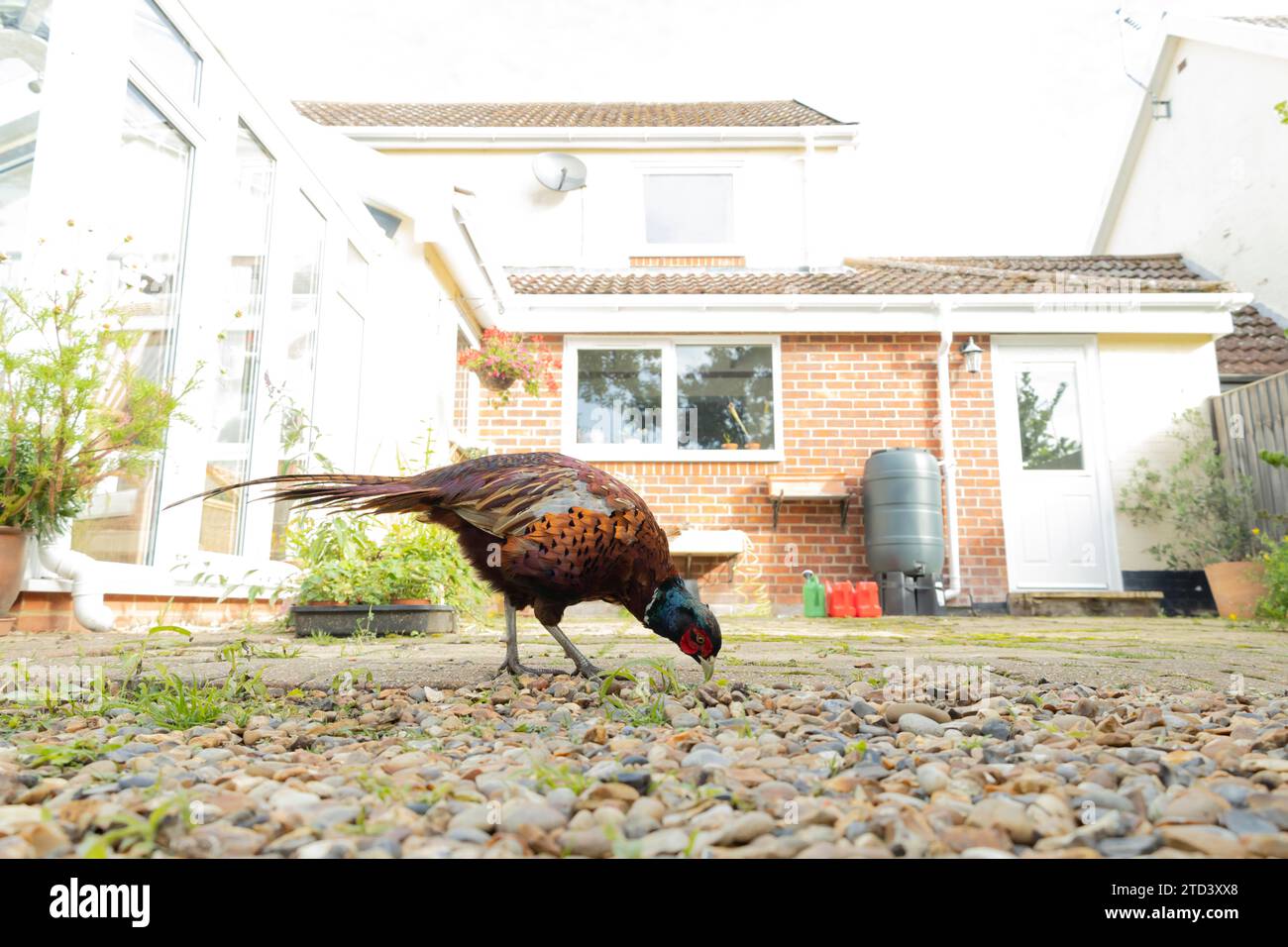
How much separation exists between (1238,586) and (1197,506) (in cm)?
120

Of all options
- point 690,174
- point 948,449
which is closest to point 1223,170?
point 948,449

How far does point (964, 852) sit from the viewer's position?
0.86m

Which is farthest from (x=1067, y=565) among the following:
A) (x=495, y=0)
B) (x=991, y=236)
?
(x=991, y=236)

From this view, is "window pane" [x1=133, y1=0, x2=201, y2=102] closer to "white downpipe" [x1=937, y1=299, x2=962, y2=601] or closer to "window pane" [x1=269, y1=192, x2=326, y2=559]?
"window pane" [x1=269, y1=192, x2=326, y2=559]

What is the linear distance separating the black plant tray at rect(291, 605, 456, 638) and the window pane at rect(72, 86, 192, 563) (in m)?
0.78

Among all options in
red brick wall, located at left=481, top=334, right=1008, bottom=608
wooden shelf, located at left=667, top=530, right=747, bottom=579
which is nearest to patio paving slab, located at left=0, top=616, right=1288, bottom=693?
wooden shelf, located at left=667, top=530, right=747, bottom=579

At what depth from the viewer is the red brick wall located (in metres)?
7.98

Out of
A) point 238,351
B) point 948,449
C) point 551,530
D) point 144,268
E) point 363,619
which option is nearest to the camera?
point 551,530

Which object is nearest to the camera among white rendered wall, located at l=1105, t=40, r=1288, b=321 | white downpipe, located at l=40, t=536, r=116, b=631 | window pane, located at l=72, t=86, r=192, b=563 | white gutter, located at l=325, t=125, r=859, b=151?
white downpipe, located at l=40, t=536, r=116, b=631

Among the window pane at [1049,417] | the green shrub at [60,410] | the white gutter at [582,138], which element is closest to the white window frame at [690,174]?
the white gutter at [582,138]

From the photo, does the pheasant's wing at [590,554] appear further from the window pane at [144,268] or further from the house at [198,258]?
the window pane at [144,268]

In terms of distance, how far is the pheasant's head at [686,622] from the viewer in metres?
2.14

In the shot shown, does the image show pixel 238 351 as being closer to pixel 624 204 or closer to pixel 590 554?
pixel 590 554

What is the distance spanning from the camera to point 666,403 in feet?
27.9
